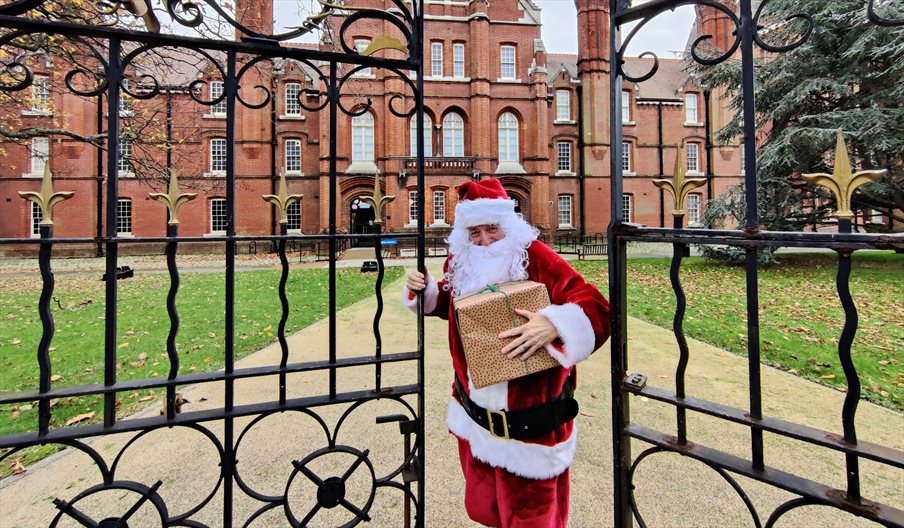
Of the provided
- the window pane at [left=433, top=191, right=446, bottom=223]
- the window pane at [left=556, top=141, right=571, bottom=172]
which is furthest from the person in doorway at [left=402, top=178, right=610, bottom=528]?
the window pane at [left=556, top=141, right=571, bottom=172]

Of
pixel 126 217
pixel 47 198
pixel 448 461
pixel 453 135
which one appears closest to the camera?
pixel 47 198

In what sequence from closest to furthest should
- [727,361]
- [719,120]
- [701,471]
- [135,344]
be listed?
[701,471], [727,361], [135,344], [719,120]

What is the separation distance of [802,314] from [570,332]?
8.62m

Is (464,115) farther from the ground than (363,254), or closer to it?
farther from the ground

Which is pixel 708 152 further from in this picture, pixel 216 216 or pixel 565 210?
pixel 216 216

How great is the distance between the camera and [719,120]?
30422 millimetres

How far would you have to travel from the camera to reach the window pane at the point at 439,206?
26.3 m

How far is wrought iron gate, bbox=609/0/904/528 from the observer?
123 centimetres

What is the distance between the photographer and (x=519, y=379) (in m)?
1.89

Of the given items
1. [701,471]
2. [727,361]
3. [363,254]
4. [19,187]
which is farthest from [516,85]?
[19,187]

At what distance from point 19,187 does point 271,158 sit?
43.8 ft

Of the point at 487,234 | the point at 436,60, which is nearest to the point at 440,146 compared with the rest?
the point at 436,60

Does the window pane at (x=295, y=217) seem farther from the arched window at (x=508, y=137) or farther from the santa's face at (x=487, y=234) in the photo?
the santa's face at (x=487, y=234)

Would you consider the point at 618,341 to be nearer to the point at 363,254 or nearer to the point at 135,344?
the point at 135,344
